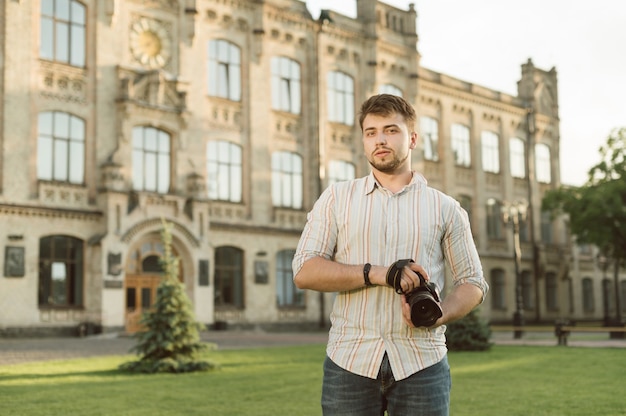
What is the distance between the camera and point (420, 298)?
313cm

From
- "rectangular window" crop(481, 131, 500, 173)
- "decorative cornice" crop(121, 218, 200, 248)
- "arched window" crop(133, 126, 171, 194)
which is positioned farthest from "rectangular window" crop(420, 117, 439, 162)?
"decorative cornice" crop(121, 218, 200, 248)

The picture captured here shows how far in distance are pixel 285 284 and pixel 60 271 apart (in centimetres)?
1059

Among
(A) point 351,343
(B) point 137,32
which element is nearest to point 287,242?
(B) point 137,32

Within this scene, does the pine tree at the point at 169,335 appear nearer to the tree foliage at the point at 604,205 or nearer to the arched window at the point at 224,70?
the arched window at the point at 224,70

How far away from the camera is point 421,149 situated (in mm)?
43812

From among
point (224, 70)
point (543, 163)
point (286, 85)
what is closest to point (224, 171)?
point (224, 70)

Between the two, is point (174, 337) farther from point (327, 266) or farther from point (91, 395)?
point (327, 266)

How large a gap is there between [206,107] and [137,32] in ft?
13.7

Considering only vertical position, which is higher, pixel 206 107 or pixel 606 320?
pixel 206 107

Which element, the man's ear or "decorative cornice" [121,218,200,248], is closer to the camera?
the man's ear

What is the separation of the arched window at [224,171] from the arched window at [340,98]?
19.7ft

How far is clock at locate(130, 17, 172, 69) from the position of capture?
31922mm

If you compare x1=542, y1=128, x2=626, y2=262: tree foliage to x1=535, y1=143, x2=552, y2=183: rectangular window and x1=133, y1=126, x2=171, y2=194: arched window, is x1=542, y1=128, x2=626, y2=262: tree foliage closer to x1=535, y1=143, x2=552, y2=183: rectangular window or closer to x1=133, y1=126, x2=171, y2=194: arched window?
x1=535, y1=143, x2=552, y2=183: rectangular window

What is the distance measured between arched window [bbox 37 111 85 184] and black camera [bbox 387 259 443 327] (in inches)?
1077
